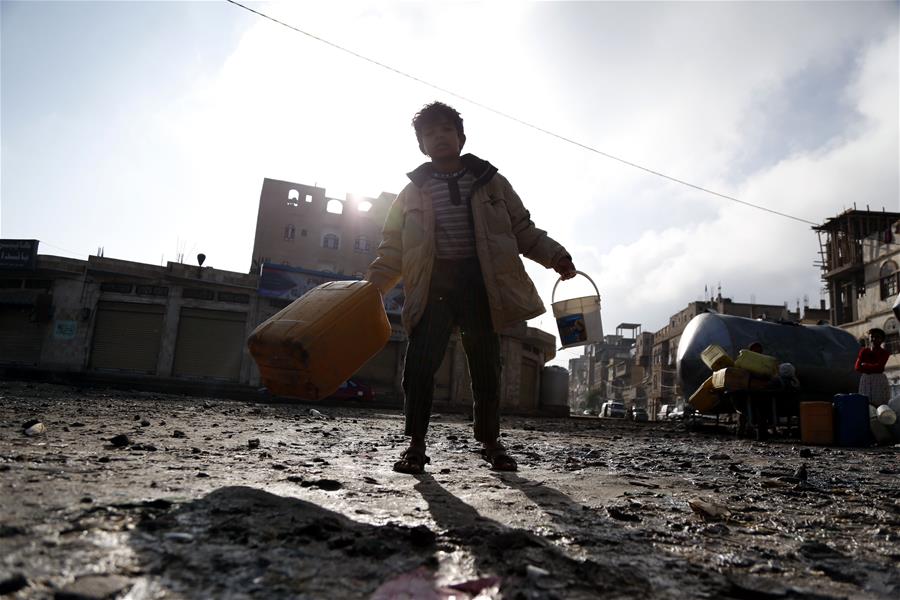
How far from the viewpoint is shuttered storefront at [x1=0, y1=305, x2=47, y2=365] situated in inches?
917

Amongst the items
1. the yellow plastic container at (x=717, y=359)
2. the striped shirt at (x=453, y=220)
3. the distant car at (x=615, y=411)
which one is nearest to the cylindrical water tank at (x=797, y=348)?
the yellow plastic container at (x=717, y=359)

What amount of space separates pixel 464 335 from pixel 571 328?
108 centimetres

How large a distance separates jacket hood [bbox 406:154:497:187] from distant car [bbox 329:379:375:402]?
18.8 meters

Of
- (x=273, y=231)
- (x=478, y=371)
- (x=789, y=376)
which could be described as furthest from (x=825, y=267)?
(x=478, y=371)

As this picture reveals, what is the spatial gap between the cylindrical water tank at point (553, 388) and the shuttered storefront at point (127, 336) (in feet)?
64.3

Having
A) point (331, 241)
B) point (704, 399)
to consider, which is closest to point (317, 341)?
point (704, 399)

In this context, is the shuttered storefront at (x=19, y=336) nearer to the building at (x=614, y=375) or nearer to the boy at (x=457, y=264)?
the boy at (x=457, y=264)

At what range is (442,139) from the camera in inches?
123

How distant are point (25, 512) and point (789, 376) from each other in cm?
875

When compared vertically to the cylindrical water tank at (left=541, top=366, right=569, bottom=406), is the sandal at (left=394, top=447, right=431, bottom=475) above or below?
below

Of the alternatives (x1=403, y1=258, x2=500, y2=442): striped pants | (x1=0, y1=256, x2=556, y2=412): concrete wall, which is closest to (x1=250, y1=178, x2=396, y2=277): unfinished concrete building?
(x1=0, y1=256, x2=556, y2=412): concrete wall

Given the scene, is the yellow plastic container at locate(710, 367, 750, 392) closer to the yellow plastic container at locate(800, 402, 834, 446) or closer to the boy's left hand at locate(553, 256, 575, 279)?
the yellow plastic container at locate(800, 402, 834, 446)

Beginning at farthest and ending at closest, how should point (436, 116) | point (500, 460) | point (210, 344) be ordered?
point (210, 344)
point (436, 116)
point (500, 460)

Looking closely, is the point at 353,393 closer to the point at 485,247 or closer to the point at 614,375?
the point at 485,247
